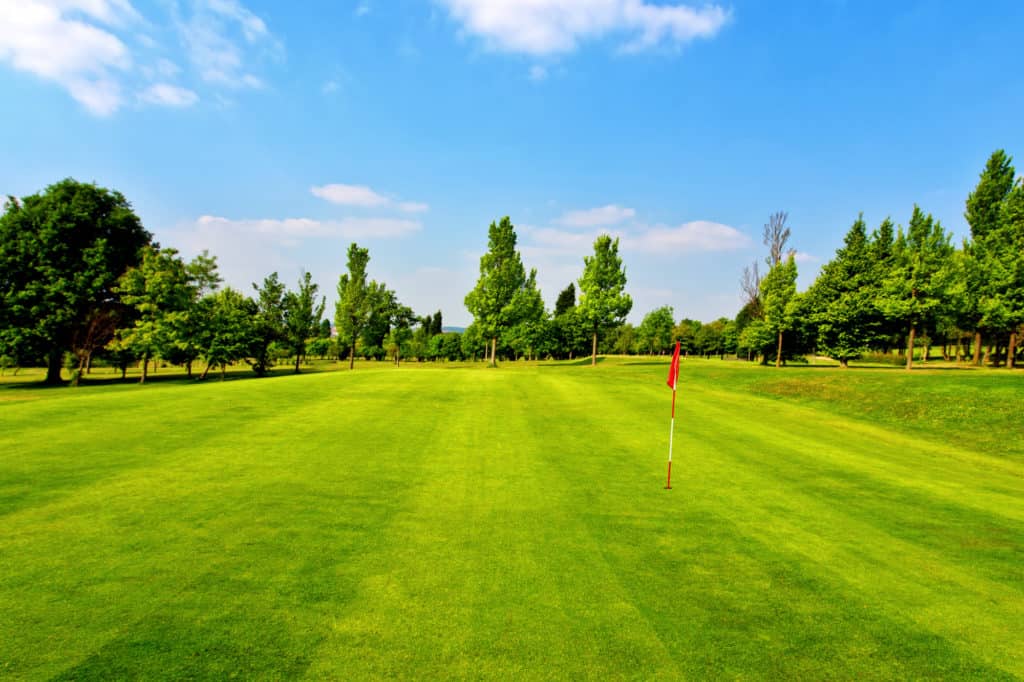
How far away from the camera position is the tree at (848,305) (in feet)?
149

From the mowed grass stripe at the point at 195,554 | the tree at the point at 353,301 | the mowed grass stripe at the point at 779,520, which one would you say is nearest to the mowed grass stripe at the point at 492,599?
the mowed grass stripe at the point at 195,554

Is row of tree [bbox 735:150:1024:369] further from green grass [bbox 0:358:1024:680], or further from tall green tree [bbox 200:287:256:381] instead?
tall green tree [bbox 200:287:256:381]

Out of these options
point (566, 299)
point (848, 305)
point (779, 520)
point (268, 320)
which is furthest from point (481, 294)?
point (566, 299)

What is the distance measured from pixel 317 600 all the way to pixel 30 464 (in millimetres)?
10535

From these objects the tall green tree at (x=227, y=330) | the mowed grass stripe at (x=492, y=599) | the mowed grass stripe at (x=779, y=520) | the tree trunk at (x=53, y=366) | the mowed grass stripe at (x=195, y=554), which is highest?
the tall green tree at (x=227, y=330)

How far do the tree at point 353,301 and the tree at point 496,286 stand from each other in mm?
20050

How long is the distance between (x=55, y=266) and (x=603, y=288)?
57436 mm

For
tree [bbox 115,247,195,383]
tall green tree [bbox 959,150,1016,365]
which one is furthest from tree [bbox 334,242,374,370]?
tall green tree [bbox 959,150,1016,365]

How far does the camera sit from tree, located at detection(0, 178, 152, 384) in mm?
38938

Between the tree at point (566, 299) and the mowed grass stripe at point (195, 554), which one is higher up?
the tree at point (566, 299)

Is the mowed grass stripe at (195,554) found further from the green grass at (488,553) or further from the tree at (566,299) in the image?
the tree at (566,299)

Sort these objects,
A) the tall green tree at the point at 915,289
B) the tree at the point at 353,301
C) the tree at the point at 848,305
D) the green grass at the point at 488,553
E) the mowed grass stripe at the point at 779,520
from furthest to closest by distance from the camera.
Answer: the tree at the point at 353,301 → the tree at the point at 848,305 → the tall green tree at the point at 915,289 → the mowed grass stripe at the point at 779,520 → the green grass at the point at 488,553

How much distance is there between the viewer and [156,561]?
257 inches

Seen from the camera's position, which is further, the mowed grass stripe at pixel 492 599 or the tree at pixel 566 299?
the tree at pixel 566 299
